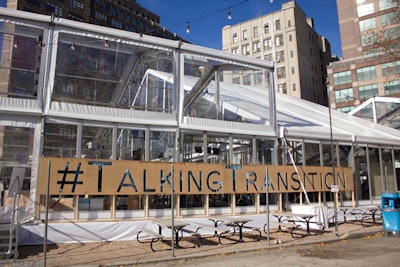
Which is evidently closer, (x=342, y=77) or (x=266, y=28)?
(x=342, y=77)

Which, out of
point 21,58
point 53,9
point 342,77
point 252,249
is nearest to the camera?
point 252,249

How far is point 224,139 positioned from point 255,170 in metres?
1.88

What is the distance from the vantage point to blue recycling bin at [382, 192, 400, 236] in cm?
1358

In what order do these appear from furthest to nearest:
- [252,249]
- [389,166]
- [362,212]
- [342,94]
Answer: [342,94], [389,166], [362,212], [252,249]

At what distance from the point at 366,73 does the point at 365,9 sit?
45.6ft

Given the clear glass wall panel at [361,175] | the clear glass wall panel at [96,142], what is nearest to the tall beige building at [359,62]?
the clear glass wall panel at [361,175]

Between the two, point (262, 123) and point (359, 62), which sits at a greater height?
point (359, 62)

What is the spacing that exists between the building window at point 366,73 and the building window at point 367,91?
1.35 metres

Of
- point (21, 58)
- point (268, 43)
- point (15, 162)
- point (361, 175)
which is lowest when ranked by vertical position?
point (361, 175)

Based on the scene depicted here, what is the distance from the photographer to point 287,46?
2872 inches

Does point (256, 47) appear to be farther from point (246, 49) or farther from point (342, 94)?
point (342, 94)

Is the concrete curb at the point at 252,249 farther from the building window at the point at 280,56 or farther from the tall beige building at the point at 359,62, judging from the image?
the building window at the point at 280,56

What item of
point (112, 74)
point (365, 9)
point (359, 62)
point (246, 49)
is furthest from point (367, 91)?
point (112, 74)

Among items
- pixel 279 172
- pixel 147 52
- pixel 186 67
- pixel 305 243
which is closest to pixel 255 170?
pixel 279 172
